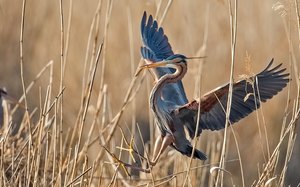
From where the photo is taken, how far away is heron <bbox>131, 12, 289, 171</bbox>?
10.3ft

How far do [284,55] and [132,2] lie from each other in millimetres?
1258

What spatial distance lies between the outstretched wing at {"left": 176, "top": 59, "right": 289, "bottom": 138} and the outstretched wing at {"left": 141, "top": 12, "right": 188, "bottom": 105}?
0.36 ft

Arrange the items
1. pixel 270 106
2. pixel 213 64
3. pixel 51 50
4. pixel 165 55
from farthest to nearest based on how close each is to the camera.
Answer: pixel 51 50
pixel 213 64
pixel 270 106
pixel 165 55

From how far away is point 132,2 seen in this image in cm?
750

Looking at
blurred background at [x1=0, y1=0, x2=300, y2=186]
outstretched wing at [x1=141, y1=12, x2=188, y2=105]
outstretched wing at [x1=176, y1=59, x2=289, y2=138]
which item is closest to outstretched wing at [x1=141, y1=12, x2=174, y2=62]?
outstretched wing at [x1=141, y1=12, x2=188, y2=105]

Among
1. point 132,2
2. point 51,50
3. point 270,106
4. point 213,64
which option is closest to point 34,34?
point 51,50

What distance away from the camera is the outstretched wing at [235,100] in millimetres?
3219

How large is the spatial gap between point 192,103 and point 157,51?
40 cm

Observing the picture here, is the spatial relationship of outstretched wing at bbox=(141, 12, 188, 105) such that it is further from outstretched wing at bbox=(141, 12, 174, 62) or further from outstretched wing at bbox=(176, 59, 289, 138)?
outstretched wing at bbox=(176, 59, 289, 138)

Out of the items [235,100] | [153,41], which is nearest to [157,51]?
[153,41]

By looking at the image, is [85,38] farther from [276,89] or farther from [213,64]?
[276,89]

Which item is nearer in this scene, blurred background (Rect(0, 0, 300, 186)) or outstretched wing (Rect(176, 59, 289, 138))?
outstretched wing (Rect(176, 59, 289, 138))

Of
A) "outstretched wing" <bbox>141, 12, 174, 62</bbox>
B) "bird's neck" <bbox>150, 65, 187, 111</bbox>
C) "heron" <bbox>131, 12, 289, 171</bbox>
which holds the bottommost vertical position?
"heron" <bbox>131, 12, 289, 171</bbox>

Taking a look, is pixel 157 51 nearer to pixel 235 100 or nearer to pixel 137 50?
pixel 235 100
